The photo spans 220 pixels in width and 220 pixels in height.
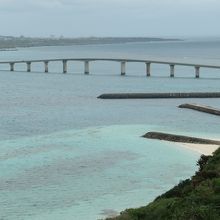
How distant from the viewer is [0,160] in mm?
33438

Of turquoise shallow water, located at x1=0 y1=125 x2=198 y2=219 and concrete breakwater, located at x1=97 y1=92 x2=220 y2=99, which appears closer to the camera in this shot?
turquoise shallow water, located at x1=0 y1=125 x2=198 y2=219

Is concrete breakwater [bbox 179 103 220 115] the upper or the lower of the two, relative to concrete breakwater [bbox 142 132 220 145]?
lower

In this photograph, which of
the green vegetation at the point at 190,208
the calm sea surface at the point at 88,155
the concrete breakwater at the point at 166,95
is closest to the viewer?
the green vegetation at the point at 190,208

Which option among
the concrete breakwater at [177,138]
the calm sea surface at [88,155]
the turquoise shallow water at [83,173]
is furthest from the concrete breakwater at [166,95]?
the concrete breakwater at [177,138]

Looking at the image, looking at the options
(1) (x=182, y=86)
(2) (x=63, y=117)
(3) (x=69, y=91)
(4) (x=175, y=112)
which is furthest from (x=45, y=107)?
(1) (x=182, y=86)

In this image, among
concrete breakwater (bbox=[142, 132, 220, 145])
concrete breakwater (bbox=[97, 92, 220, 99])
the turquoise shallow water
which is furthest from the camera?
concrete breakwater (bbox=[97, 92, 220, 99])

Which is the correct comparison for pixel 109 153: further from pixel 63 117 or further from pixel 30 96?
pixel 30 96

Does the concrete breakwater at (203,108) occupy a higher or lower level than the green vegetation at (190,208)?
lower

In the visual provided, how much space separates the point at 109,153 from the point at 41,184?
880cm

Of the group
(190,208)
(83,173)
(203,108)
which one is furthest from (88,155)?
(203,108)

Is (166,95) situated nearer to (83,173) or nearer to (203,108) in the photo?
(203,108)

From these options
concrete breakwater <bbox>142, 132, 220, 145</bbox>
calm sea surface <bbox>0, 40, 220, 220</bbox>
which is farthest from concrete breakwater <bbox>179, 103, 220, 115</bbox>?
concrete breakwater <bbox>142, 132, 220, 145</bbox>

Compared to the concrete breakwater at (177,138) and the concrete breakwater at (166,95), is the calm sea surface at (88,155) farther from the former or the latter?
the concrete breakwater at (166,95)

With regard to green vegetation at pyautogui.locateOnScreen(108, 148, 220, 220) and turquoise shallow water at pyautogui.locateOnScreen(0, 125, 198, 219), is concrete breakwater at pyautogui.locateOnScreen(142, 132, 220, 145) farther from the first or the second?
green vegetation at pyautogui.locateOnScreen(108, 148, 220, 220)
